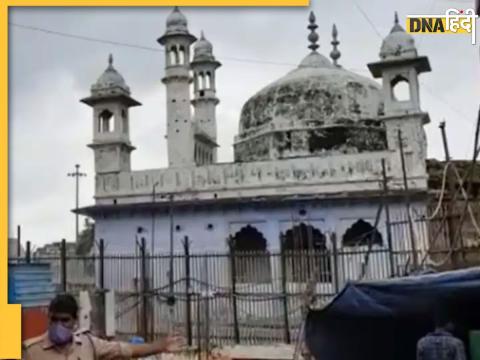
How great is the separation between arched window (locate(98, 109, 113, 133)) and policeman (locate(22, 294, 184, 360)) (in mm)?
15857

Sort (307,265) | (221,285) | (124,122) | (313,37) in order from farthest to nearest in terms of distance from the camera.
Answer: (313,37), (124,122), (221,285), (307,265)

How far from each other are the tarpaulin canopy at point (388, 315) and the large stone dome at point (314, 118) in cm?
1091

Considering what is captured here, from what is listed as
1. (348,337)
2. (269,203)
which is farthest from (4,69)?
(269,203)

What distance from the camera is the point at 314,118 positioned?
18.5 m

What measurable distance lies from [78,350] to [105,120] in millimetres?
16145

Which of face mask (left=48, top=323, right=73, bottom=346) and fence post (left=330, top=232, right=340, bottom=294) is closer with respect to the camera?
face mask (left=48, top=323, right=73, bottom=346)

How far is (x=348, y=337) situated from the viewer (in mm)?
6906

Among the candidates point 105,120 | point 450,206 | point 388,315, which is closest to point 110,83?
point 105,120

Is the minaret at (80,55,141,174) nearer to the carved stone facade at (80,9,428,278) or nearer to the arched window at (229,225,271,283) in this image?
the carved stone facade at (80,9,428,278)

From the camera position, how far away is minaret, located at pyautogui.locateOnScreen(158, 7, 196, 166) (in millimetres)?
17922

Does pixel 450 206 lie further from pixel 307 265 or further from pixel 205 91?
pixel 205 91

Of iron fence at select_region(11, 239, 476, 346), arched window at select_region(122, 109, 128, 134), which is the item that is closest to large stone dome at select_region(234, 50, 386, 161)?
arched window at select_region(122, 109, 128, 134)

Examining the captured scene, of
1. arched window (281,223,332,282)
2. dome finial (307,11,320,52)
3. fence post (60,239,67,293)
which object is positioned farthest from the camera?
dome finial (307,11,320,52)

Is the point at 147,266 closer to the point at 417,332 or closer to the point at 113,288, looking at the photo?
the point at 113,288
